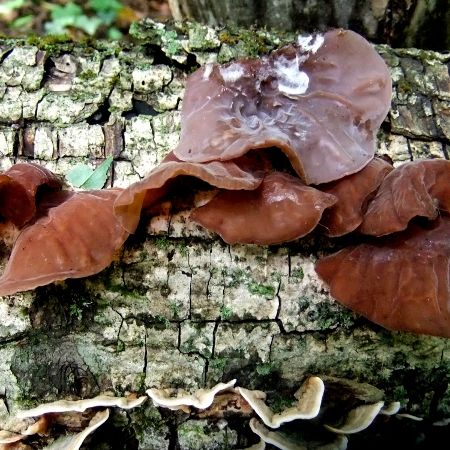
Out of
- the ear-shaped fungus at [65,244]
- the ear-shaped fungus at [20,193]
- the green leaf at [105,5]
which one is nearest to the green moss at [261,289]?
the ear-shaped fungus at [65,244]

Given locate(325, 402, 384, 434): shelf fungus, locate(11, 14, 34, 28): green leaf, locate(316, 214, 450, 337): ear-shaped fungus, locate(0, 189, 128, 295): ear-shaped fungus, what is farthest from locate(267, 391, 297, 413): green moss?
locate(11, 14, 34, 28): green leaf

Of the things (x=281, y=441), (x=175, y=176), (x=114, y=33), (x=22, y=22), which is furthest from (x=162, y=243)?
(x=22, y=22)

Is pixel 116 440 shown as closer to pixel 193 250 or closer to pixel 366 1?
pixel 193 250

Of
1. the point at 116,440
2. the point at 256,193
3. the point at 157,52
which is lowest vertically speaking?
the point at 116,440

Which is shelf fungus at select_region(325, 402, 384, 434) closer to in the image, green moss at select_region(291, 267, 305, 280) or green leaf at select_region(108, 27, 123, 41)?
green moss at select_region(291, 267, 305, 280)

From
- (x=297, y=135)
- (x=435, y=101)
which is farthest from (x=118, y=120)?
(x=435, y=101)

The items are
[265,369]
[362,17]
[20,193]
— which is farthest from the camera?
[362,17]

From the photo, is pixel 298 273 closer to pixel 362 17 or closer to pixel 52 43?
pixel 52 43
